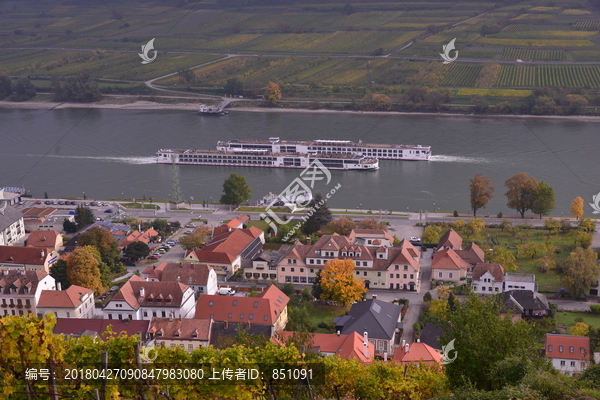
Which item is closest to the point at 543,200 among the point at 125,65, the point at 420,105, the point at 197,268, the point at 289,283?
the point at 289,283

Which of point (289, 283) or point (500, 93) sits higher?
point (500, 93)

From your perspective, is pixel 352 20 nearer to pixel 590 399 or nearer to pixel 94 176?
pixel 94 176

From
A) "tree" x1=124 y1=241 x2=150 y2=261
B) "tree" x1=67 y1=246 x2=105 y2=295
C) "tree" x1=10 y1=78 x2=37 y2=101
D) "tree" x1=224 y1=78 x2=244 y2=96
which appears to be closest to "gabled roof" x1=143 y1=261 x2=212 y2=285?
"tree" x1=67 y1=246 x2=105 y2=295

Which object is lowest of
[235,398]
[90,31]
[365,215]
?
[235,398]

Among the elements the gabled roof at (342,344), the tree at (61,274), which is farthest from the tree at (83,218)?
the gabled roof at (342,344)

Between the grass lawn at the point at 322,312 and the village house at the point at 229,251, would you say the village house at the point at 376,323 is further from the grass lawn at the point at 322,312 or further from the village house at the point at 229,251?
the village house at the point at 229,251

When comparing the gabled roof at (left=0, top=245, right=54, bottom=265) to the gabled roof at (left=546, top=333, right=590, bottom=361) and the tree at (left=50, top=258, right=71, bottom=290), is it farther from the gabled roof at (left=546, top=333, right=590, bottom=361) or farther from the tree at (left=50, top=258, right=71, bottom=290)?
the gabled roof at (left=546, top=333, right=590, bottom=361)

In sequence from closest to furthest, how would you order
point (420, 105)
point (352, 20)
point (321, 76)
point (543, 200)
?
1. point (543, 200)
2. point (420, 105)
3. point (321, 76)
4. point (352, 20)

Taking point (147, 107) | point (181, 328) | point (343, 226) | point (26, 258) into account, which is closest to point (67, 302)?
point (181, 328)
